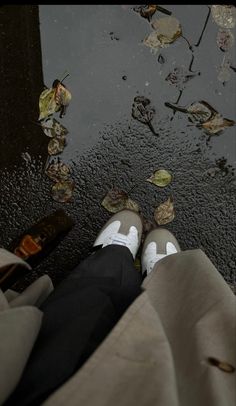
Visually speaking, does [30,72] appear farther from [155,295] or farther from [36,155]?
[155,295]

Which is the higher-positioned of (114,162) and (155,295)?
(114,162)

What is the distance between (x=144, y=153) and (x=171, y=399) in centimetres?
129

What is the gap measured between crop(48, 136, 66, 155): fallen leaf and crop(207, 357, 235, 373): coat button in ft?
4.05

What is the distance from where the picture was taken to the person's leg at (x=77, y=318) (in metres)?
1.13

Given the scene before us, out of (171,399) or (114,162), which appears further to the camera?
(114,162)

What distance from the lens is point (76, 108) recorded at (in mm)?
2184

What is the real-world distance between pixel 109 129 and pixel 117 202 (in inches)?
12.9

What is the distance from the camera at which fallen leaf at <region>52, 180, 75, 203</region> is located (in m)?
2.13

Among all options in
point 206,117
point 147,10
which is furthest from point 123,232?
point 147,10

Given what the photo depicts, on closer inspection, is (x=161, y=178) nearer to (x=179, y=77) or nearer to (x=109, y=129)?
(x=109, y=129)

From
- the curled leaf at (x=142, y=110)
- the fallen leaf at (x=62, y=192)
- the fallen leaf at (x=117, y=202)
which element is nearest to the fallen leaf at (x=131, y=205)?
the fallen leaf at (x=117, y=202)

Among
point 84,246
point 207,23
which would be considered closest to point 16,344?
point 84,246

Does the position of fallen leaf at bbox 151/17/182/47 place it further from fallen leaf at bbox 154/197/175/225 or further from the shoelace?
the shoelace

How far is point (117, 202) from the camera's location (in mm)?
2139
